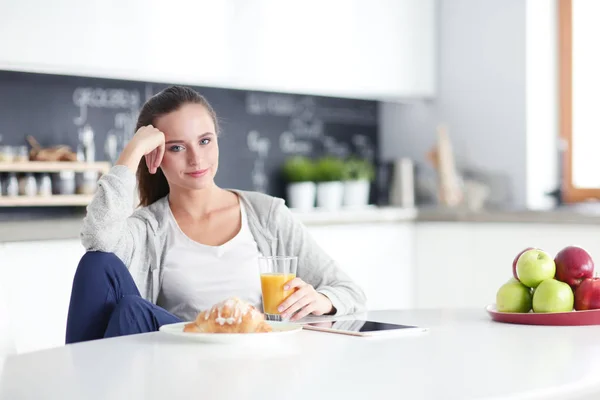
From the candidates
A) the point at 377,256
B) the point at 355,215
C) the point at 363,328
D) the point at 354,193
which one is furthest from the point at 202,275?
the point at 354,193

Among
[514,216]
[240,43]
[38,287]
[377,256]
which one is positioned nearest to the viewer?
[38,287]

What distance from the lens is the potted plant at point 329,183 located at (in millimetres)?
4523

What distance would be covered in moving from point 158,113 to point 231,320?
0.93 m

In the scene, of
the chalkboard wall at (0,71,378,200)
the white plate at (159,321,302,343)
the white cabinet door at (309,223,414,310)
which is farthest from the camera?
the white cabinet door at (309,223,414,310)

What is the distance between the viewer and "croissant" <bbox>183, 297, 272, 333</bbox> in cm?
156

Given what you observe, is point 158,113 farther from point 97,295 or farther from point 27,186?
point 27,186

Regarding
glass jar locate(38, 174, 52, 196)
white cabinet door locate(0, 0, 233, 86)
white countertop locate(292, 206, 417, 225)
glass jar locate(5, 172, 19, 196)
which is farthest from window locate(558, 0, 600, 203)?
glass jar locate(5, 172, 19, 196)

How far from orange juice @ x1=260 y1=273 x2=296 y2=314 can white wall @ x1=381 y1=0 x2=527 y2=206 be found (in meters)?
3.04

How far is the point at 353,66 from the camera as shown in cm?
445

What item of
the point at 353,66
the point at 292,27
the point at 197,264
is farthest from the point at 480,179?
the point at 197,264

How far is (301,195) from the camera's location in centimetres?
447

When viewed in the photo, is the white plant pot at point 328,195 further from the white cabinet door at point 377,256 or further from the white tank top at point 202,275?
the white tank top at point 202,275

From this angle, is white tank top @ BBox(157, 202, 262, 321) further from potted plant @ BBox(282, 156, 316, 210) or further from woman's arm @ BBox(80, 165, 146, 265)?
potted plant @ BBox(282, 156, 316, 210)

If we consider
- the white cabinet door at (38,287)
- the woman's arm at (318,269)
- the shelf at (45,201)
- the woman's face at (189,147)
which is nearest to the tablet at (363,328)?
the woman's arm at (318,269)
